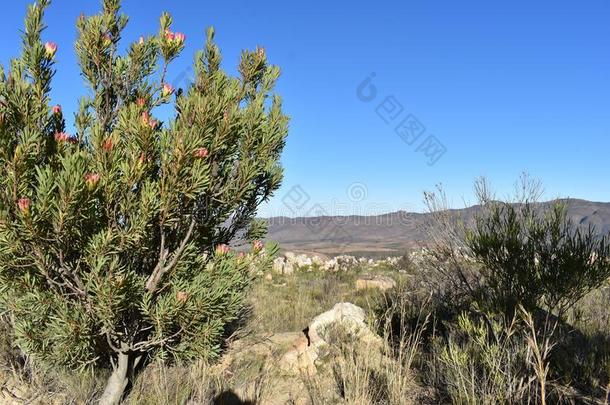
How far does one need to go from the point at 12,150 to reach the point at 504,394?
451 centimetres

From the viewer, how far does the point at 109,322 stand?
332 cm

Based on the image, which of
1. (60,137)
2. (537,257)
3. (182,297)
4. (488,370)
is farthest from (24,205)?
(537,257)

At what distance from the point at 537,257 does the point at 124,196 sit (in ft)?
15.2

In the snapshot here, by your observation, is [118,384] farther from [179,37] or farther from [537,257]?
[537,257]

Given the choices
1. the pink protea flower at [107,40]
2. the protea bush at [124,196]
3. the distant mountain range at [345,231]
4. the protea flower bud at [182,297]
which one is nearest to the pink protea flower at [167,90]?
the protea bush at [124,196]

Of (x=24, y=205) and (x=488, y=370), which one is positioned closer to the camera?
(x=24, y=205)

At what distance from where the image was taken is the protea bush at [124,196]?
2994mm

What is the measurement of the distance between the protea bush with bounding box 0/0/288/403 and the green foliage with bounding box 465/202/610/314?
2857 mm

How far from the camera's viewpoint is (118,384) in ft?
12.9

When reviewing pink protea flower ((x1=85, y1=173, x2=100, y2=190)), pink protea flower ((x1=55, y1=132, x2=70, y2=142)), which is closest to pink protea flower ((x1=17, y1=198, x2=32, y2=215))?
pink protea flower ((x1=85, y1=173, x2=100, y2=190))

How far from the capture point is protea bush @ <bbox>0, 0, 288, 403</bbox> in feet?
9.82

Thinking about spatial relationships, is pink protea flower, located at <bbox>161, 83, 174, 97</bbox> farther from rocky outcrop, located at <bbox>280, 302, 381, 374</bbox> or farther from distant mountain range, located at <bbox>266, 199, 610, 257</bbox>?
distant mountain range, located at <bbox>266, 199, 610, 257</bbox>

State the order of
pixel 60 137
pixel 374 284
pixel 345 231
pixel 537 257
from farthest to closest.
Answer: pixel 345 231
pixel 374 284
pixel 537 257
pixel 60 137

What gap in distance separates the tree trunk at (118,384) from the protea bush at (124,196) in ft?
0.04
